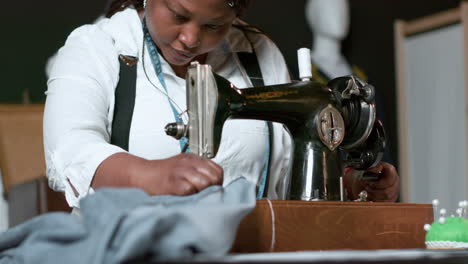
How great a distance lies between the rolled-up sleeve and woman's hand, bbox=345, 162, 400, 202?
0.50 m

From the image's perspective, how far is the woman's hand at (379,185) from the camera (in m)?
1.35

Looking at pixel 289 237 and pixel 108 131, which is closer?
pixel 289 237

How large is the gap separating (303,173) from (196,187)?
1.18 feet

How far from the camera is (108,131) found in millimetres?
1287

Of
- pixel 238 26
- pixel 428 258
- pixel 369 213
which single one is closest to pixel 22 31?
pixel 238 26

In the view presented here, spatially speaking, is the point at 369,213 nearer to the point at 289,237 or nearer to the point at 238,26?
the point at 289,237

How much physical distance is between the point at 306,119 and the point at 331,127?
0.05 m

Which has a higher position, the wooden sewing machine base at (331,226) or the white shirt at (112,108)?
the white shirt at (112,108)

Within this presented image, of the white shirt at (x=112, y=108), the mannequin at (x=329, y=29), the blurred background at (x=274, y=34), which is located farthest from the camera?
the mannequin at (x=329, y=29)

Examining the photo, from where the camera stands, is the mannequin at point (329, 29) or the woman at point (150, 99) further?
the mannequin at point (329, 29)

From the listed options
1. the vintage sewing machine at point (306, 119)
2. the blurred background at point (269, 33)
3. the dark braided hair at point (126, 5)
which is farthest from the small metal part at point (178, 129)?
the blurred background at point (269, 33)

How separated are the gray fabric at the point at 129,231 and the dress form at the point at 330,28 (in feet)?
9.99

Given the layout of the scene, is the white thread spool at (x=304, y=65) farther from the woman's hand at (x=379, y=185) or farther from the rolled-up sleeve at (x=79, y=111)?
the rolled-up sleeve at (x=79, y=111)

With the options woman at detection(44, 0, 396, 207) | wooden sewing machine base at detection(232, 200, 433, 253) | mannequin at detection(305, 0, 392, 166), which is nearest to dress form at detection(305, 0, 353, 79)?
mannequin at detection(305, 0, 392, 166)
